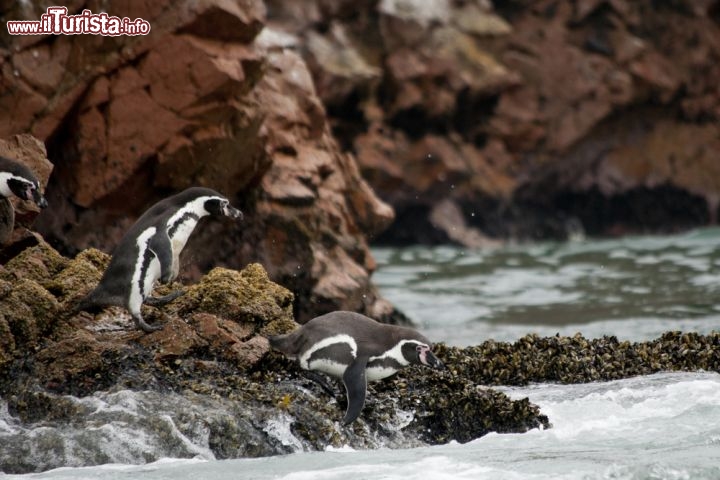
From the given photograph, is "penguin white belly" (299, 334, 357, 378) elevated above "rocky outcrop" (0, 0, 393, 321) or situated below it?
below

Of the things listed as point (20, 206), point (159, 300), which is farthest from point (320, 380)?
point (20, 206)

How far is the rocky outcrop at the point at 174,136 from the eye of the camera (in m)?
11.1

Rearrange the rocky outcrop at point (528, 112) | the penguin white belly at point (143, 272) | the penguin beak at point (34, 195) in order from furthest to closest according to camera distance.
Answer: the rocky outcrop at point (528, 112), the penguin beak at point (34, 195), the penguin white belly at point (143, 272)

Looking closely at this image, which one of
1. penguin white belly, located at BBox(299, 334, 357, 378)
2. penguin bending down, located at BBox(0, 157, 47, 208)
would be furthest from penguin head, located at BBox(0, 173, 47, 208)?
penguin white belly, located at BBox(299, 334, 357, 378)

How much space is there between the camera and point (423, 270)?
779 inches

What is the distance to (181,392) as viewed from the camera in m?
6.95

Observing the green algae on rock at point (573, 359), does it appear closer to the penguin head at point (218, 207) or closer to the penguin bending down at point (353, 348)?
the penguin bending down at point (353, 348)

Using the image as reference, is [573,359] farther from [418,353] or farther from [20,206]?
[20,206]

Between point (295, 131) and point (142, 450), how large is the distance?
7.97 m

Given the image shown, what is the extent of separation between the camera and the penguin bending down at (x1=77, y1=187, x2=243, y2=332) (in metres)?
7.44

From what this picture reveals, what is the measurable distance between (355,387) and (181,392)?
3.51 feet

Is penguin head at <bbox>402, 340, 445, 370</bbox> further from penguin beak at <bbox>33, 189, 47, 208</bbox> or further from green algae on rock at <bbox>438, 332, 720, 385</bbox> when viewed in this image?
penguin beak at <bbox>33, 189, 47, 208</bbox>

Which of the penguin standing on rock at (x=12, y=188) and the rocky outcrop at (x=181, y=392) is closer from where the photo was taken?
the rocky outcrop at (x=181, y=392)
